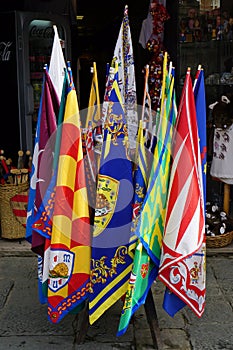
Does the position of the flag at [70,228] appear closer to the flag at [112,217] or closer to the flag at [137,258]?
the flag at [112,217]

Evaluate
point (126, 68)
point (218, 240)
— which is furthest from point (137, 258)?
point (218, 240)

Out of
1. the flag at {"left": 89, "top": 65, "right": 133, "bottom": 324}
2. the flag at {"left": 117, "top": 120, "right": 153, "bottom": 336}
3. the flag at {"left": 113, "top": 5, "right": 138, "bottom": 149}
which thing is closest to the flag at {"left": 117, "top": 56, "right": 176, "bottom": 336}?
the flag at {"left": 117, "top": 120, "right": 153, "bottom": 336}

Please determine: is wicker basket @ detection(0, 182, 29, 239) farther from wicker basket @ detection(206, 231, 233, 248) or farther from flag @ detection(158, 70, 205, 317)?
flag @ detection(158, 70, 205, 317)

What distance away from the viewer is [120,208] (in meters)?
2.80

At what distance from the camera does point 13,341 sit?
3129mm

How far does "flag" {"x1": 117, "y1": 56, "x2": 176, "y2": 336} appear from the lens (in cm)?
273

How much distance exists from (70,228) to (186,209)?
66 centimetres

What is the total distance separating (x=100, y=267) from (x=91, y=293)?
0.17 metres

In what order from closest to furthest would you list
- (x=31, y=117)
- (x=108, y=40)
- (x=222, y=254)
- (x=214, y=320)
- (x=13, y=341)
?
(x=13, y=341) < (x=214, y=320) < (x=222, y=254) < (x=31, y=117) < (x=108, y=40)

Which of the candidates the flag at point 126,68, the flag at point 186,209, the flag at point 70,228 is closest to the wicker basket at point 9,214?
the flag at point 126,68

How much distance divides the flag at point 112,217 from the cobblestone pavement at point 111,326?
0.38 meters

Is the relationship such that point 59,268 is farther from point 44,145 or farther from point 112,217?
point 44,145

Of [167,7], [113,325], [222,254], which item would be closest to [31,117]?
[167,7]

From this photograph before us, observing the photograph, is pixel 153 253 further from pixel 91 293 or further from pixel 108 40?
pixel 108 40
